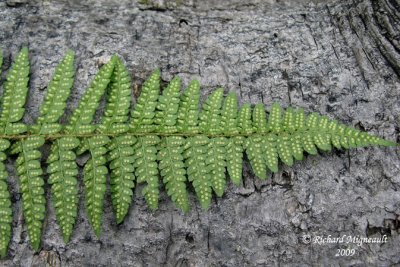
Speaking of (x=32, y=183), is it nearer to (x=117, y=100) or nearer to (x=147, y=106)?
(x=117, y=100)

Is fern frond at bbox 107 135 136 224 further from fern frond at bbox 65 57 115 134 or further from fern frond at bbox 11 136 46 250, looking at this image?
fern frond at bbox 11 136 46 250

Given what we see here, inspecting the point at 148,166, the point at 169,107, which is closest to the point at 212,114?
the point at 169,107

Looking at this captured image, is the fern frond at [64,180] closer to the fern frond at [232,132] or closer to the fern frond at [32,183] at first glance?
the fern frond at [32,183]

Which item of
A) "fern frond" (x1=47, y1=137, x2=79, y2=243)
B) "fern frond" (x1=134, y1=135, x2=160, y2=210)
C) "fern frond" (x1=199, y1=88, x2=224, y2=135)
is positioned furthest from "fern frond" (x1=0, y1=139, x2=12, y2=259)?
"fern frond" (x1=199, y1=88, x2=224, y2=135)

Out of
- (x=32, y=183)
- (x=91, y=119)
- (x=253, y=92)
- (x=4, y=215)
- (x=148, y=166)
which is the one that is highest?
(x=253, y=92)

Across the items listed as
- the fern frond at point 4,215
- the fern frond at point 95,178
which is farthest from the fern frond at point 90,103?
the fern frond at point 4,215

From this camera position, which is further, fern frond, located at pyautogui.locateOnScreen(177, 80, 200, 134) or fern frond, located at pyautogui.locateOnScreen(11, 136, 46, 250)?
fern frond, located at pyautogui.locateOnScreen(177, 80, 200, 134)
